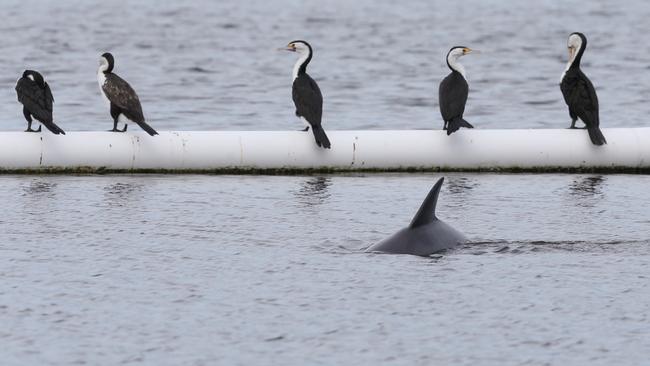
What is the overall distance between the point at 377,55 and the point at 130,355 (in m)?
43.7

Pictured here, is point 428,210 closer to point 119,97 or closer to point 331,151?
point 331,151

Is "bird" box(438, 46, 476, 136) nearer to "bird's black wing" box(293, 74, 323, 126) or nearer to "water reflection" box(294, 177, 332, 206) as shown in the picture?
"bird's black wing" box(293, 74, 323, 126)

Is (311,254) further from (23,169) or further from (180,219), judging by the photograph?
(23,169)

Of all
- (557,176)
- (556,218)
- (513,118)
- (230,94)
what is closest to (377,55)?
(230,94)

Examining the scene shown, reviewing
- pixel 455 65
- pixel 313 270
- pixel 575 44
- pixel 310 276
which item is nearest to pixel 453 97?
pixel 455 65

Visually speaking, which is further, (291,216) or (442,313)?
(291,216)

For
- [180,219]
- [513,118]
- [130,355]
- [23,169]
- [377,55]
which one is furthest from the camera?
[377,55]

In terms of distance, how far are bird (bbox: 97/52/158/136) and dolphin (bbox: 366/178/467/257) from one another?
614 centimetres

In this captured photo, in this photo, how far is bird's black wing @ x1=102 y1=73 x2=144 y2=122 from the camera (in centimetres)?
2023

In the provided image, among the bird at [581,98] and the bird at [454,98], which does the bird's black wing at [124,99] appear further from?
the bird at [581,98]

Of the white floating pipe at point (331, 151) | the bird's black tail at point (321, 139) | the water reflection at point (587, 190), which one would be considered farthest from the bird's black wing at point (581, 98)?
the bird's black tail at point (321, 139)

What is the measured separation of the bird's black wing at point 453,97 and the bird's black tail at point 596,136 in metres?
1.67

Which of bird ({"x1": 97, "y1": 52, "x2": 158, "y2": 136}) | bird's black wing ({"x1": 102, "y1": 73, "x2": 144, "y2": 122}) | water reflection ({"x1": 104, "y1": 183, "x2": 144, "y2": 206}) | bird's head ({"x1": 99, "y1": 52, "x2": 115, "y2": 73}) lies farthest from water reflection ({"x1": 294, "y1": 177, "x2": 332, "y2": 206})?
bird's head ({"x1": 99, "y1": 52, "x2": 115, "y2": 73})

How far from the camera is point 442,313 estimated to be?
12.3m
